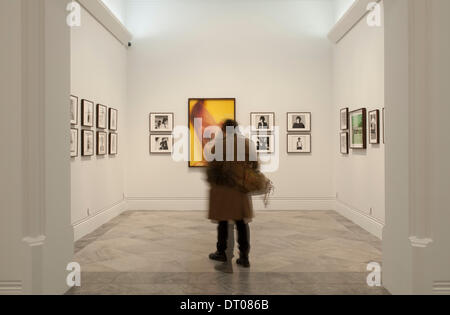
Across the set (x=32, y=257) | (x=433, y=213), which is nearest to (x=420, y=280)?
(x=433, y=213)

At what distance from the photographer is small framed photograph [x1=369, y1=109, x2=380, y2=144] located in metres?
8.45

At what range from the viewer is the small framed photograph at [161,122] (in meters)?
12.6

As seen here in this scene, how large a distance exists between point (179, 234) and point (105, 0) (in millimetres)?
6575

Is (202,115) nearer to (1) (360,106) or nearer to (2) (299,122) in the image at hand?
(2) (299,122)

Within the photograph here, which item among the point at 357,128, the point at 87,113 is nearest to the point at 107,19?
the point at 87,113

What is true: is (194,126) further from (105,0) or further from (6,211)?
(6,211)

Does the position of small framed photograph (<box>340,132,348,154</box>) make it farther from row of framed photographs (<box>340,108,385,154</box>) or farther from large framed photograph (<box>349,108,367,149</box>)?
large framed photograph (<box>349,108,367,149</box>)

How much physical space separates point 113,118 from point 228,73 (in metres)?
3.99

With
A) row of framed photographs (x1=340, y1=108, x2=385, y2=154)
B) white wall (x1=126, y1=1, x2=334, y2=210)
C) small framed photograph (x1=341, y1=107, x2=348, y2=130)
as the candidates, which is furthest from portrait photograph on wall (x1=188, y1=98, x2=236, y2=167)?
row of framed photographs (x1=340, y1=108, x2=385, y2=154)

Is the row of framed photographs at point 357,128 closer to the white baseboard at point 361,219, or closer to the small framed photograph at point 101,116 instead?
the white baseboard at point 361,219

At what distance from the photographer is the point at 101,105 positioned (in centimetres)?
1002

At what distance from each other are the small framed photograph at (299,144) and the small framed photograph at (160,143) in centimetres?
389

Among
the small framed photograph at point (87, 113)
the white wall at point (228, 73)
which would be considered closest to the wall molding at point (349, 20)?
the white wall at point (228, 73)

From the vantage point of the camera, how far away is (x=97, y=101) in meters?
9.78
